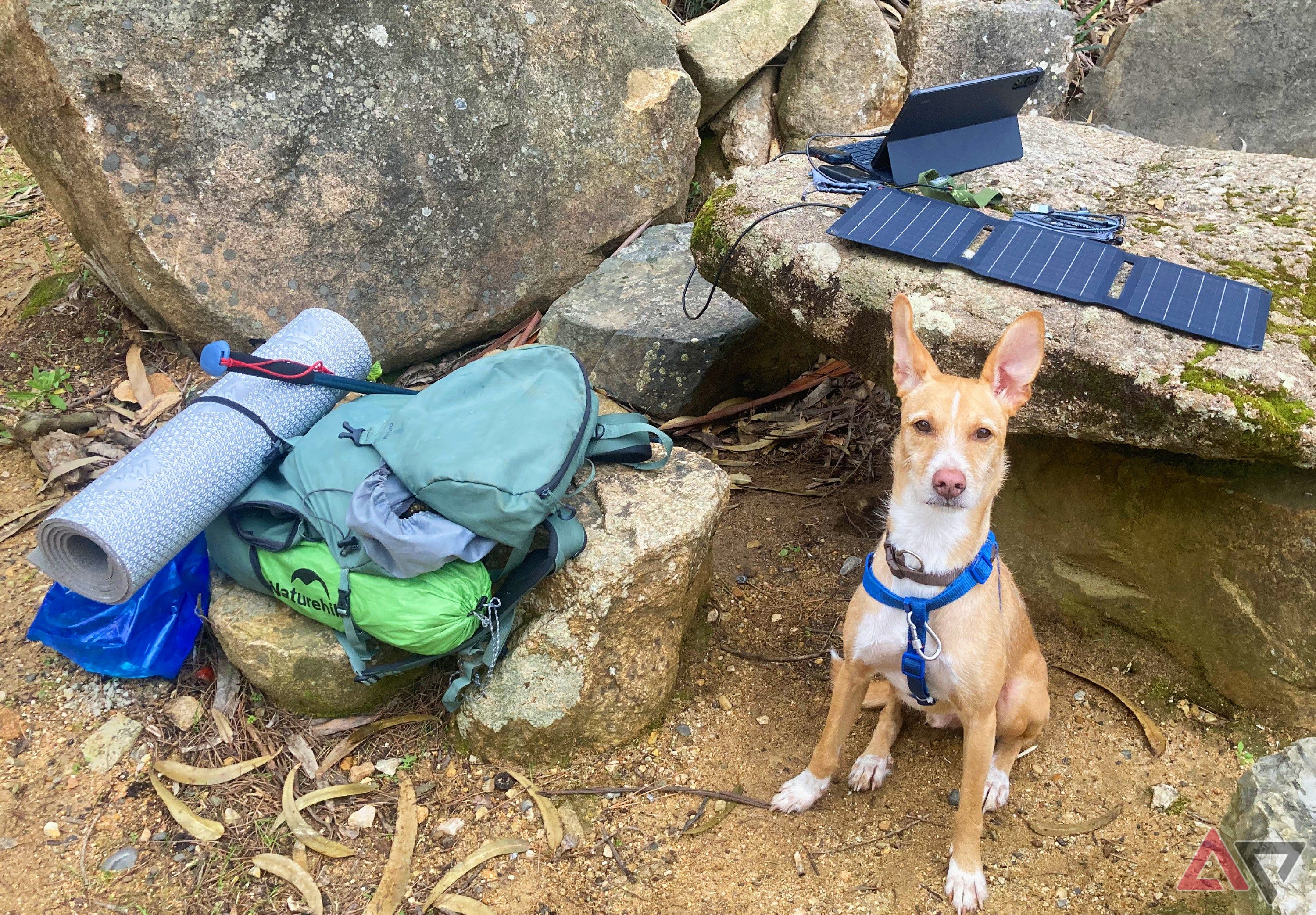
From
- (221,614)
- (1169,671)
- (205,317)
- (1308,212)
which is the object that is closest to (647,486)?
(221,614)

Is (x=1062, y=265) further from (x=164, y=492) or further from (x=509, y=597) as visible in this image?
(x=164, y=492)

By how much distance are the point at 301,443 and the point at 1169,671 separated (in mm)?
4076

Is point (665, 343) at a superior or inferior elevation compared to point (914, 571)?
inferior

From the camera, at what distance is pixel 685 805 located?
370cm

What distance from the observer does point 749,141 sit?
7.84 m

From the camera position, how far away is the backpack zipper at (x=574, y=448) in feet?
11.1

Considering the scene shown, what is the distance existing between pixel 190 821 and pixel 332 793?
1.83 ft

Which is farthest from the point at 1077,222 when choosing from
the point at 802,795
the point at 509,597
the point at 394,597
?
the point at 394,597

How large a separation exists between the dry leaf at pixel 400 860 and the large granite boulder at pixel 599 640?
1.10 ft

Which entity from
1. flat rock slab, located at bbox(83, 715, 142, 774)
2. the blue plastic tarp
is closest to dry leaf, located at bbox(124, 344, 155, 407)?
the blue plastic tarp

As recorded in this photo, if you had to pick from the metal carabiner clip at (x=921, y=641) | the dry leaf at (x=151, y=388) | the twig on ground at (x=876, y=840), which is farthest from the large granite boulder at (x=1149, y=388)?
the dry leaf at (x=151, y=388)

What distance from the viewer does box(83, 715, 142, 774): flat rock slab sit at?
12.3ft

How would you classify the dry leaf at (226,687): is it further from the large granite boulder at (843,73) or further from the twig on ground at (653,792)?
Result: the large granite boulder at (843,73)

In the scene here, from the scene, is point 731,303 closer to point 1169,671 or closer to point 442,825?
point 1169,671
